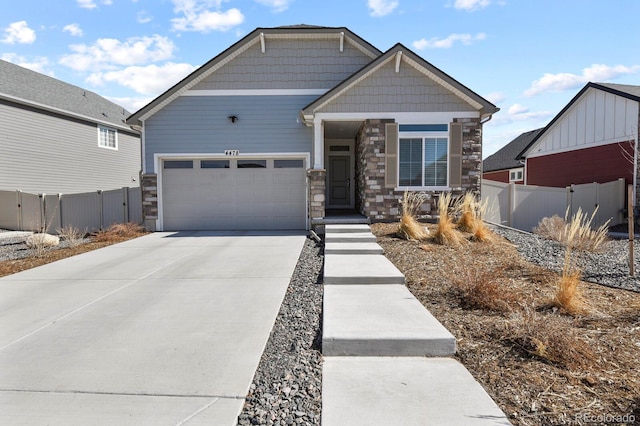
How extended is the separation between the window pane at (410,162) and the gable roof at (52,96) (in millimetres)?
14278

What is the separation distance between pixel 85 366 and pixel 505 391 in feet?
9.93

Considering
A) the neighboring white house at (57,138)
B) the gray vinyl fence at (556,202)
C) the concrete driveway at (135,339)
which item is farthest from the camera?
the neighboring white house at (57,138)

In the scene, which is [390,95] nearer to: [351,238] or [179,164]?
[351,238]

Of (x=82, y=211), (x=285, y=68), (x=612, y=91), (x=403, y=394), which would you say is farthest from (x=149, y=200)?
(x=612, y=91)

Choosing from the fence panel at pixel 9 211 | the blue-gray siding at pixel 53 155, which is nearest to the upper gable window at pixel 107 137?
the blue-gray siding at pixel 53 155

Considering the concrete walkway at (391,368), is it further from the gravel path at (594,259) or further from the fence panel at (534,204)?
the fence panel at (534,204)

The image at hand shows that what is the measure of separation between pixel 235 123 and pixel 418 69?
5373 mm

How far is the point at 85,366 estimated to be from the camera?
289 centimetres

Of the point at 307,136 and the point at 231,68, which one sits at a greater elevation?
the point at 231,68

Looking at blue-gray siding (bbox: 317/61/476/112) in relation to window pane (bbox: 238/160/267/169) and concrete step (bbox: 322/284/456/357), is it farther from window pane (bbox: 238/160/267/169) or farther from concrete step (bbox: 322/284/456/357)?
concrete step (bbox: 322/284/456/357)

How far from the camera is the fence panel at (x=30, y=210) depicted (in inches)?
493

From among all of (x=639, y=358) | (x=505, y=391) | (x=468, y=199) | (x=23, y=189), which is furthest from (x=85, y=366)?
(x=23, y=189)

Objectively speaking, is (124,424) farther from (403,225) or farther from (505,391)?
(403,225)

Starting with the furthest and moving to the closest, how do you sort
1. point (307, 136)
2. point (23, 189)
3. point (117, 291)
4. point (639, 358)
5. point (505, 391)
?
point (23, 189), point (307, 136), point (117, 291), point (639, 358), point (505, 391)
